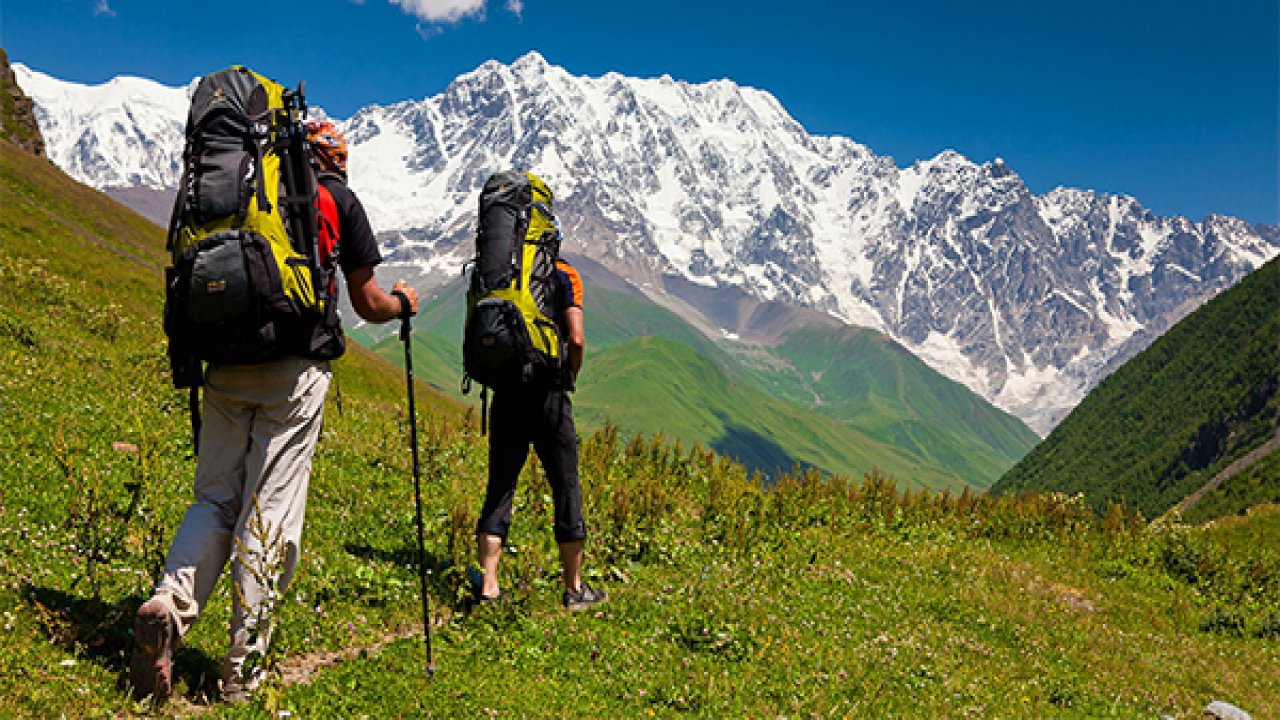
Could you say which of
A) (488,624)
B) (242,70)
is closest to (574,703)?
(488,624)

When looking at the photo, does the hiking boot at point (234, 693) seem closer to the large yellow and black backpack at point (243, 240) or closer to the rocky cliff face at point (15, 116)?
the large yellow and black backpack at point (243, 240)

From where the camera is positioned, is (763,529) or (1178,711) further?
(763,529)

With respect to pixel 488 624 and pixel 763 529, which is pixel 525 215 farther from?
pixel 763 529

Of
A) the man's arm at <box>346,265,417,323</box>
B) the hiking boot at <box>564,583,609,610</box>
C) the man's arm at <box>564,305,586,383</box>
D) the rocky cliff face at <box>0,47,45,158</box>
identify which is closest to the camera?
the man's arm at <box>346,265,417,323</box>

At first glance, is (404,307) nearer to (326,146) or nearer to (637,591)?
(326,146)

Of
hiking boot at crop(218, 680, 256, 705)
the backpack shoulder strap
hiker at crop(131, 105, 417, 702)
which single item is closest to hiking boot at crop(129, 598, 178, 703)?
hiker at crop(131, 105, 417, 702)

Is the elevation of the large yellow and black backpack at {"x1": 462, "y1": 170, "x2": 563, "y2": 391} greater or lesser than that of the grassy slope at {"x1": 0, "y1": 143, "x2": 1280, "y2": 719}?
greater

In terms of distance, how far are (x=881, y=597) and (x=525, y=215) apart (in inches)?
291

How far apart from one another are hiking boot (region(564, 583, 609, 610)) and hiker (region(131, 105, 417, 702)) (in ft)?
11.4

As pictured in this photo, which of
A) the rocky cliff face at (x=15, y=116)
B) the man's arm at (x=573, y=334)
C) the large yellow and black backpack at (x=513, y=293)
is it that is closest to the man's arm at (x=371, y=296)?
the large yellow and black backpack at (x=513, y=293)

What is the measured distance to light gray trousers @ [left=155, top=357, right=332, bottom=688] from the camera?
5887 mm

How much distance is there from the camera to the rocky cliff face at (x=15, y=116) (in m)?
104

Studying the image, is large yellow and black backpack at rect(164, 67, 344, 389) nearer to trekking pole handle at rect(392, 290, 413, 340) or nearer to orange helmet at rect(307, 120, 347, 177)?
orange helmet at rect(307, 120, 347, 177)

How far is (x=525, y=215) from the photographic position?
8086mm
